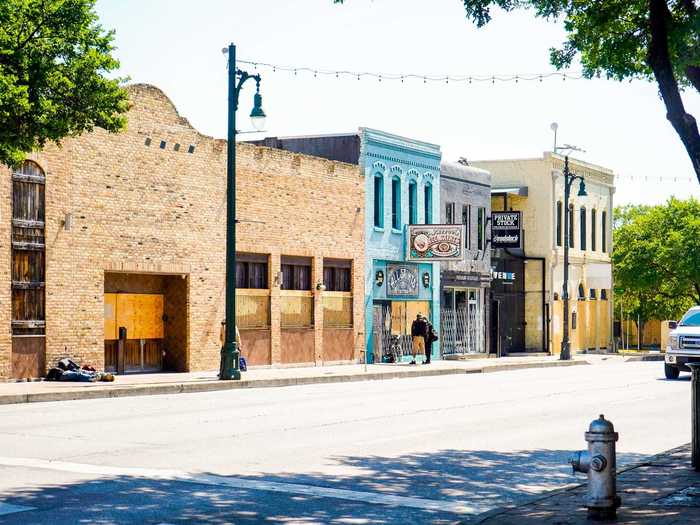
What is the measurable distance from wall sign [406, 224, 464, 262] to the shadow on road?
2793 cm

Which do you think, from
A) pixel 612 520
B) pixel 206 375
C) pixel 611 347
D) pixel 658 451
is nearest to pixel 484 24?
pixel 658 451

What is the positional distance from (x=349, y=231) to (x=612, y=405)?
19.1m

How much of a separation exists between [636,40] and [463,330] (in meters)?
33.6

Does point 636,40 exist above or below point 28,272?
above

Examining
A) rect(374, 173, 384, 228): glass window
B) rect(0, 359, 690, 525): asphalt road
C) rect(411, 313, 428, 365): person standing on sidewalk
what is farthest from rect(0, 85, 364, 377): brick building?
rect(0, 359, 690, 525): asphalt road

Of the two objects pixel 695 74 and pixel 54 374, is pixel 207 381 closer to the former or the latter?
pixel 54 374

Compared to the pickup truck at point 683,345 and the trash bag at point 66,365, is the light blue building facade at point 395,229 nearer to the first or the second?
the pickup truck at point 683,345

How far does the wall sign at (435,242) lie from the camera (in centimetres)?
4122

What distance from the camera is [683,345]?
97.6ft

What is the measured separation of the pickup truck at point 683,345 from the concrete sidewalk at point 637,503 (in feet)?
59.0

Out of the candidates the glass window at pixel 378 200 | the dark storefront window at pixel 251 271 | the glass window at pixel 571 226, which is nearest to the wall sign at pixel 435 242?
the glass window at pixel 378 200

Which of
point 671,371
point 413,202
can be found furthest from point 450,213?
point 671,371

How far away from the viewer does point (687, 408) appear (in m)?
20.9

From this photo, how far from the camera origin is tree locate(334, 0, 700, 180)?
11.9m
